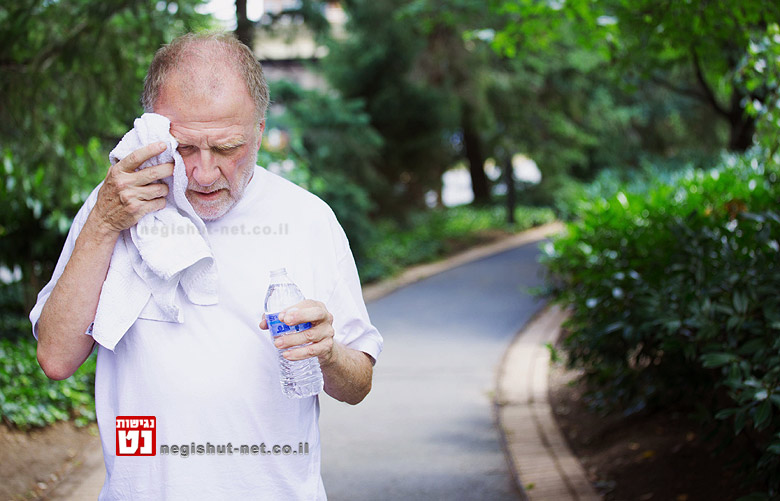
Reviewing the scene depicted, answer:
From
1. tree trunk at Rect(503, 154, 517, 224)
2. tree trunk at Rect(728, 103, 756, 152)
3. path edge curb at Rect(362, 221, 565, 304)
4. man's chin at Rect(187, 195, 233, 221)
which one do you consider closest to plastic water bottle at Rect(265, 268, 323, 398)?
man's chin at Rect(187, 195, 233, 221)

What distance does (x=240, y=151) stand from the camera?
204cm

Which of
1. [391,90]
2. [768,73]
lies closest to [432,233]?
[391,90]

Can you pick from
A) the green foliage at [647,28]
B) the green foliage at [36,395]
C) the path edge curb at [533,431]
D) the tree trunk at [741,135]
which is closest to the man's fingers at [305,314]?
the path edge curb at [533,431]

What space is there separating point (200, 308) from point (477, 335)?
838 centimetres

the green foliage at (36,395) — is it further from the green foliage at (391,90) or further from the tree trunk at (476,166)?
the tree trunk at (476,166)

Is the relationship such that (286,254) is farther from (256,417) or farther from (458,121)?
(458,121)

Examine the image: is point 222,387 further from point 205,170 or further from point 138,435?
point 205,170

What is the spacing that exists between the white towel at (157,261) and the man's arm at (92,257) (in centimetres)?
3

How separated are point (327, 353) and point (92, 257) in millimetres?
570

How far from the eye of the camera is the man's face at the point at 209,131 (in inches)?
77.6

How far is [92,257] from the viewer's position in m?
1.92

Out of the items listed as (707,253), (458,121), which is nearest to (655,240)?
(707,253)

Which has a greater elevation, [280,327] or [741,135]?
[280,327]

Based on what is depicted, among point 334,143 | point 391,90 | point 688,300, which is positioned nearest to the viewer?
point 688,300
